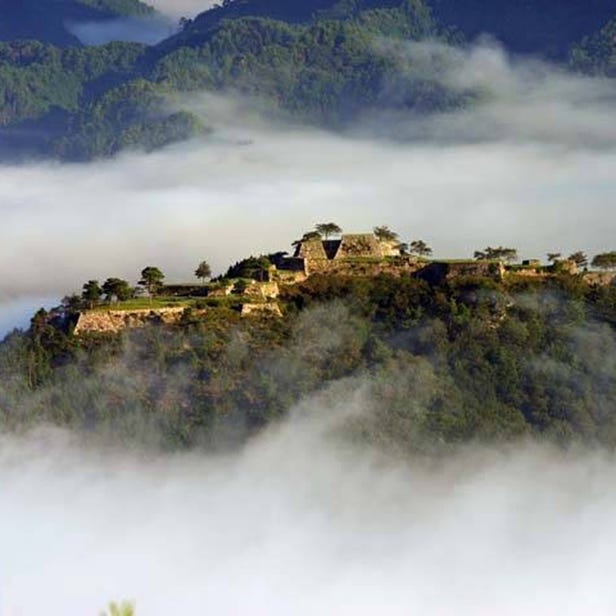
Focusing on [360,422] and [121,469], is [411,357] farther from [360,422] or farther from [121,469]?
[121,469]

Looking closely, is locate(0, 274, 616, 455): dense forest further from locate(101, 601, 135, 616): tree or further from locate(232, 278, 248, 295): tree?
locate(101, 601, 135, 616): tree

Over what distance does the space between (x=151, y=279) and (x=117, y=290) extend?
3.19 meters

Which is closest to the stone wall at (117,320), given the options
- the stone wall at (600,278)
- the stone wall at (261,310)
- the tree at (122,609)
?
the stone wall at (261,310)

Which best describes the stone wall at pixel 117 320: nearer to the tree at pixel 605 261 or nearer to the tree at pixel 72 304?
the tree at pixel 72 304

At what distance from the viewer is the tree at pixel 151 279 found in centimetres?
7454

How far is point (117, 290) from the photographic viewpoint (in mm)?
72125

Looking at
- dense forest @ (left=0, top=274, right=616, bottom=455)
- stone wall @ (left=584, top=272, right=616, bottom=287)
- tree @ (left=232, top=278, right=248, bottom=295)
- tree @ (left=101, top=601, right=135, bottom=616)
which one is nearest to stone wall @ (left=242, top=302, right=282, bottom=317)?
dense forest @ (left=0, top=274, right=616, bottom=455)

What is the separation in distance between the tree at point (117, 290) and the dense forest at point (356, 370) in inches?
130

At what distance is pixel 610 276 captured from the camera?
77875 millimetres

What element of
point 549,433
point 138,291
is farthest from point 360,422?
point 138,291

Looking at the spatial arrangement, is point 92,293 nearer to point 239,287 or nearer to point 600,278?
point 239,287

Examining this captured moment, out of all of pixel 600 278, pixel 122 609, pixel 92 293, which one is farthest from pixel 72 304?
pixel 122 609

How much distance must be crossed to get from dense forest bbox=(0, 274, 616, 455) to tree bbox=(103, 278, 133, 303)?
10.8 feet

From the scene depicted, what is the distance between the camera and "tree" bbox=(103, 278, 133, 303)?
72.1 meters
